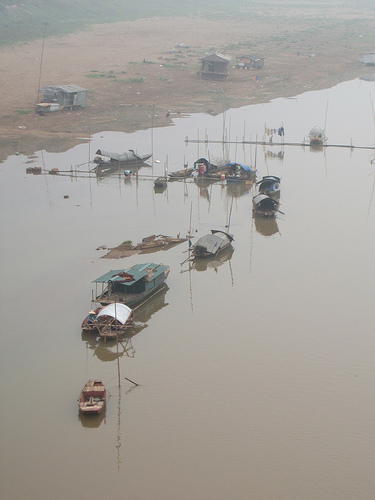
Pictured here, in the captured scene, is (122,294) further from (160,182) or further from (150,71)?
(150,71)

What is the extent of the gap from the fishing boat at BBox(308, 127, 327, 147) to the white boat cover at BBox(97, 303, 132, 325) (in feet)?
70.2

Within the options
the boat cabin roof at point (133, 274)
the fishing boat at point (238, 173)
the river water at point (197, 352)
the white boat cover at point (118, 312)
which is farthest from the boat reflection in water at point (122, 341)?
the fishing boat at point (238, 173)

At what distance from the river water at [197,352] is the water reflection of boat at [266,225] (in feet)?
0.30

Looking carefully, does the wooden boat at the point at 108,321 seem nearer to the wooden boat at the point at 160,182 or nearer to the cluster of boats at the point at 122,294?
the cluster of boats at the point at 122,294

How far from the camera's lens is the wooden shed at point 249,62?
52.0 meters

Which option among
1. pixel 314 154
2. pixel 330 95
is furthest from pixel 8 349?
pixel 330 95

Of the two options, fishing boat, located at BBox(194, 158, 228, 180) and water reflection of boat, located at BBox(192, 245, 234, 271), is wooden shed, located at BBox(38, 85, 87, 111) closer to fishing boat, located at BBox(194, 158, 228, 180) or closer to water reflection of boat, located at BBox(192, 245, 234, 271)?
fishing boat, located at BBox(194, 158, 228, 180)

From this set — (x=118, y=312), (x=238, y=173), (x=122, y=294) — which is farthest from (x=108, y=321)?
(x=238, y=173)

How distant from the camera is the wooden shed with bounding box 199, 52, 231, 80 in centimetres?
4738

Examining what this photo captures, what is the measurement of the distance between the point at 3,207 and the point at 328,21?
3076 inches

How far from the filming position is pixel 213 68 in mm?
47719

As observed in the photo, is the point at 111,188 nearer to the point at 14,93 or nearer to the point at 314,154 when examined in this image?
the point at 314,154

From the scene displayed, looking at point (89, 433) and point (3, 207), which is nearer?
point (89, 433)

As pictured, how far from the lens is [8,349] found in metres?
15.6
